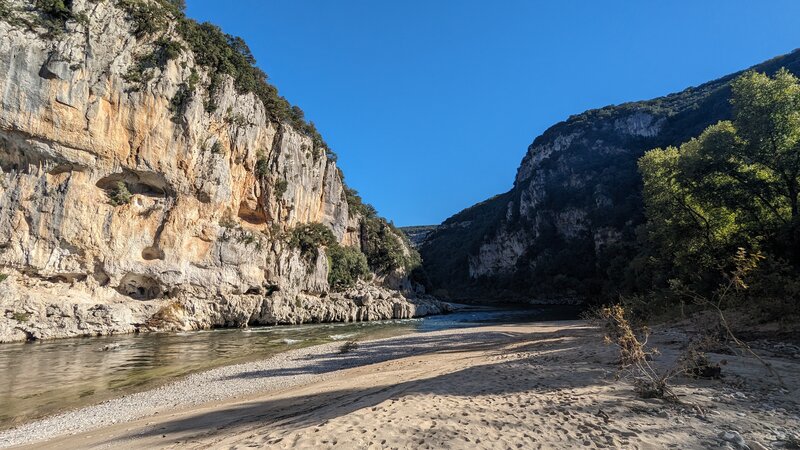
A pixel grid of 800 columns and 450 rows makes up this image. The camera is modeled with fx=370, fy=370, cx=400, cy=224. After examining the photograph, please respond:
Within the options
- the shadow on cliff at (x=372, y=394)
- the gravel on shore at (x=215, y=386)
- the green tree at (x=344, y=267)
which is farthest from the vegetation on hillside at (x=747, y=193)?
the green tree at (x=344, y=267)

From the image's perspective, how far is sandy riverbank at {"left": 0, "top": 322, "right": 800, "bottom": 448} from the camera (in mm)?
4562

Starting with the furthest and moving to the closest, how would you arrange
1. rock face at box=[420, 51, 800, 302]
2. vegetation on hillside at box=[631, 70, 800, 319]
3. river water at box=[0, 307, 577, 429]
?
rock face at box=[420, 51, 800, 302], vegetation on hillside at box=[631, 70, 800, 319], river water at box=[0, 307, 577, 429]

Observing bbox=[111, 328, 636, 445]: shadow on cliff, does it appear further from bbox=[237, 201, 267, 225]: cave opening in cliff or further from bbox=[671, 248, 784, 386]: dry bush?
bbox=[237, 201, 267, 225]: cave opening in cliff

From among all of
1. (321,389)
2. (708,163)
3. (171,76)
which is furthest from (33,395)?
(171,76)

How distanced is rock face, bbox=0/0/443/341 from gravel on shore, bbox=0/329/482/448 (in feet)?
61.0

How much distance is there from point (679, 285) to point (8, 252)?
42208 mm

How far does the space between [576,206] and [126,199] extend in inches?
3895

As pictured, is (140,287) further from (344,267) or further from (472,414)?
(472,414)

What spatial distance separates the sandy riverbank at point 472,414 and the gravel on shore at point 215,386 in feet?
0.24

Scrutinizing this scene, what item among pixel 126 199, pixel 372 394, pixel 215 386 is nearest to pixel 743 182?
pixel 372 394

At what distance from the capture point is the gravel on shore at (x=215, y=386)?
8328 mm

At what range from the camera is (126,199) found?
103 feet

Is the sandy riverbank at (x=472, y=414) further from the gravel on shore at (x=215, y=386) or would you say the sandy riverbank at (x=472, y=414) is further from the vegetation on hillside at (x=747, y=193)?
the vegetation on hillside at (x=747, y=193)

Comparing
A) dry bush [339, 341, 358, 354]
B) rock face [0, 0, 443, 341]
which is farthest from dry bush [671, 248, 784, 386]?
rock face [0, 0, 443, 341]
